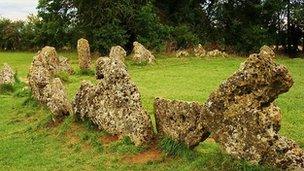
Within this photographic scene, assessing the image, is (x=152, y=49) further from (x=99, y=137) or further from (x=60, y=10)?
(x=99, y=137)

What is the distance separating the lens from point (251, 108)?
1310 cm

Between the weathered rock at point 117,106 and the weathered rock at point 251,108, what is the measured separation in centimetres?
301

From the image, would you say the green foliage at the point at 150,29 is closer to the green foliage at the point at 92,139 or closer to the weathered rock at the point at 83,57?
the weathered rock at the point at 83,57

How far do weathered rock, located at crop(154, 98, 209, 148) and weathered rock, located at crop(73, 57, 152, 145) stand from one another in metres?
0.54

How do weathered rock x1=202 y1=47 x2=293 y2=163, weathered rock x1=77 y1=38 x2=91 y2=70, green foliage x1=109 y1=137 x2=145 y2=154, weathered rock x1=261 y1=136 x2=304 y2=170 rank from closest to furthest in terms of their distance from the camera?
weathered rock x1=261 y1=136 x2=304 y2=170
weathered rock x1=202 y1=47 x2=293 y2=163
green foliage x1=109 y1=137 x2=145 y2=154
weathered rock x1=77 y1=38 x2=91 y2=70

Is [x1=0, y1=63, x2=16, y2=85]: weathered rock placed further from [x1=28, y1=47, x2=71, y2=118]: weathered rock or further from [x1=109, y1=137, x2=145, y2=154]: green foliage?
[x1=109, y1=137, x2=145, y2=154]: green foliage

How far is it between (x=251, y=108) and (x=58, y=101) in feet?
29.7

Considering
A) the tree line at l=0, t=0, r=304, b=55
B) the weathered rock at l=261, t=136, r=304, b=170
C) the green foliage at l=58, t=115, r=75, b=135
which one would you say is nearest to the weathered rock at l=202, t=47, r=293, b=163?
the weathered rock at l=261, t=136, r=304, b=170

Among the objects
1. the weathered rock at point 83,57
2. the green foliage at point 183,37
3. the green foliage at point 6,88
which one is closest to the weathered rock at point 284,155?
the green foliage at point 6,88

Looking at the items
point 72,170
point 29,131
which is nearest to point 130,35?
point 29,131

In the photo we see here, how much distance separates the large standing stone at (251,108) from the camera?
12.8 metres

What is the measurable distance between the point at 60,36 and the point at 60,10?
251 centimetres

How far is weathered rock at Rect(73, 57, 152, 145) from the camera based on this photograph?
16.0m

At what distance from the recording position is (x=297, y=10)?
2092 inches
